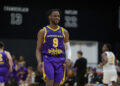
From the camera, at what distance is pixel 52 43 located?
5422mm

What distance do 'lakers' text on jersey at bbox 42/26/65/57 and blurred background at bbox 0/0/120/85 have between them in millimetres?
6860

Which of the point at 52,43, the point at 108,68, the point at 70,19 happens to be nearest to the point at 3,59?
the point at 108,68

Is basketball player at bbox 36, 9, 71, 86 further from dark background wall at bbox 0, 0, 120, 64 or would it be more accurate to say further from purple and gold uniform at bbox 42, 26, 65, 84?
dark background wall at bbox 0, 0, 120, 64

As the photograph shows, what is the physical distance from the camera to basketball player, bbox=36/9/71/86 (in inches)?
210

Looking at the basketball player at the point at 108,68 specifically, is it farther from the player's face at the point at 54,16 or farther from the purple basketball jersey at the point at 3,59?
the player's face at the point at 54,16

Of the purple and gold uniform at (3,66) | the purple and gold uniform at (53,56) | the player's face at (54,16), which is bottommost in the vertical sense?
the purple and gold uniform at (3,66)

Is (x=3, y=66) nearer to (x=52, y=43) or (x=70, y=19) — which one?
(x=52, y=43)

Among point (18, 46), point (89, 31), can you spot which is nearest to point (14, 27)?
point (89, 31)

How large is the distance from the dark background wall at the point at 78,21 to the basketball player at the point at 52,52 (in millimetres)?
7067

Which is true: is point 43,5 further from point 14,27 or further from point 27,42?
point 27,42

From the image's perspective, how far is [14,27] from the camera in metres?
12.4

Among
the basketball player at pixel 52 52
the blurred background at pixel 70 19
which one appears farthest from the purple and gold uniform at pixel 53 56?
the blurred background at pixel 70 19

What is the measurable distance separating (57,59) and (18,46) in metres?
13.0

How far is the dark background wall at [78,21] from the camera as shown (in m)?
12.5
